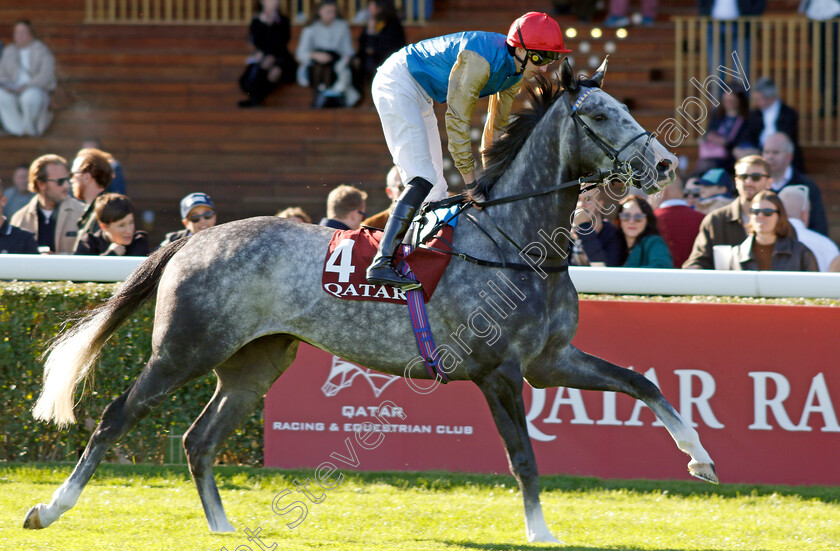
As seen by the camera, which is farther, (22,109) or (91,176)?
(22,109)

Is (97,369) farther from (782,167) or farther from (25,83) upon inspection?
(25,83)

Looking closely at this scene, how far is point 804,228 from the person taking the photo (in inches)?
300

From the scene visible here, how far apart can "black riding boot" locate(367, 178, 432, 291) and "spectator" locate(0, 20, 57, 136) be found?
854cm

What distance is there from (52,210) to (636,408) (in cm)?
437

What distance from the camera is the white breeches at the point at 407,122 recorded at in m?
4.84

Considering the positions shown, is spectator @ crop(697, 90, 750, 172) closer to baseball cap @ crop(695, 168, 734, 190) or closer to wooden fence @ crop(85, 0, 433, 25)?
baseball cap @ crop(695, 168, 734, 190)

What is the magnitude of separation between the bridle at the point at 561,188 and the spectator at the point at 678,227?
2.94 m

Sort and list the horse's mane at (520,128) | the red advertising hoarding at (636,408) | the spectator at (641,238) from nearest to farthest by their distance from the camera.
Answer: the horse's mane at (520,128), the red advertising hoarding at (636,408), the spectator at (641,238)

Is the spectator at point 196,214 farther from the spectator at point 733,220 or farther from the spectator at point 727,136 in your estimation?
the spectator at point 727,136

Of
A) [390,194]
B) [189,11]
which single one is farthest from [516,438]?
[189,11]

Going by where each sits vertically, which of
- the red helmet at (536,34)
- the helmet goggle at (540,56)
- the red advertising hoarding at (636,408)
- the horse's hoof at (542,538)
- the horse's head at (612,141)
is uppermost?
the red helmet at (536,34)

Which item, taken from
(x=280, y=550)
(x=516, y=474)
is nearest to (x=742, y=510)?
(x=516, y=474)

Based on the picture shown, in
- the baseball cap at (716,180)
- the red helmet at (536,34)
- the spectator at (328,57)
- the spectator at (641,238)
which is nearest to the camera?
the red helmet at (536,34)

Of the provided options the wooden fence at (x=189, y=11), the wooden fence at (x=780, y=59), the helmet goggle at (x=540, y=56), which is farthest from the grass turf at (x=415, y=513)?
the wooden fence at (x=189, y=11)
